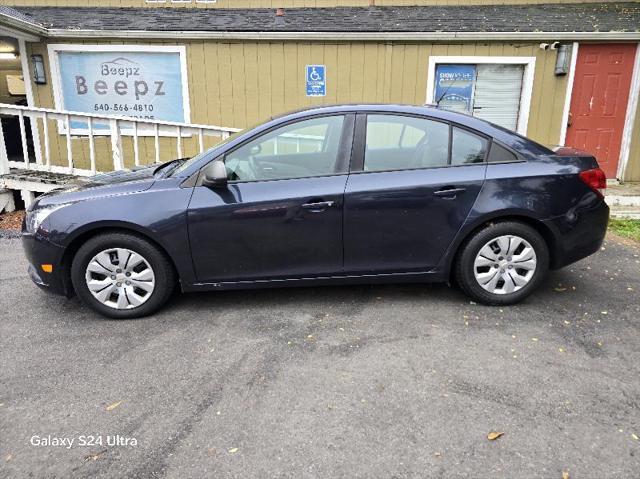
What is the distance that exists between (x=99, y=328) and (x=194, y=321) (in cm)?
66

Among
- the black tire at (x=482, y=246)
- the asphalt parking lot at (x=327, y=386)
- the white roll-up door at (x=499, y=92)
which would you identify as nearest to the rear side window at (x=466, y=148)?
the black tire at (x=482, y=246)

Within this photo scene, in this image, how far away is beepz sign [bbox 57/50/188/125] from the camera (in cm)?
Answer: 823

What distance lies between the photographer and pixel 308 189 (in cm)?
336

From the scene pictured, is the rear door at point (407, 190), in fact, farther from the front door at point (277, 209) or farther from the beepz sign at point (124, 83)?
the beepz sign at point (124, 83)

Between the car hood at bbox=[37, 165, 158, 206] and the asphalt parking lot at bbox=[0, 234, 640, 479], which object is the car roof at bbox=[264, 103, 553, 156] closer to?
the car hood at bbox=[37, 165, 158, 206]

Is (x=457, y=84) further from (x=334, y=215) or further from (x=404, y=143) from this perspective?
(x=334, y=215)

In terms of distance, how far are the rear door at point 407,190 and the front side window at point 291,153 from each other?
0.65 ft

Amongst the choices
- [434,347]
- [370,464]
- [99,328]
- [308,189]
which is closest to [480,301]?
[434,347]

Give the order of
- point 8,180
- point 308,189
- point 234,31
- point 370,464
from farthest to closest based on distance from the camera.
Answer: point 234,31 → point 8,180 → point 308,189 → point 370,464

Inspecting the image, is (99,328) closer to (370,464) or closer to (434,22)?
(370,464)

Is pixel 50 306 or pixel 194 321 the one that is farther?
pixel 50 306

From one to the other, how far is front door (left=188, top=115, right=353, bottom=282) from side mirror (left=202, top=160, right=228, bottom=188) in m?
0.07

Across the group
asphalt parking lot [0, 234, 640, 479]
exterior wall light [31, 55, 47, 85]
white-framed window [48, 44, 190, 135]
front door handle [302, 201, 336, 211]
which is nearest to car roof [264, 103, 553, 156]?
front door handle [302, 201, 336, 211]

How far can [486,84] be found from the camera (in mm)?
8273
